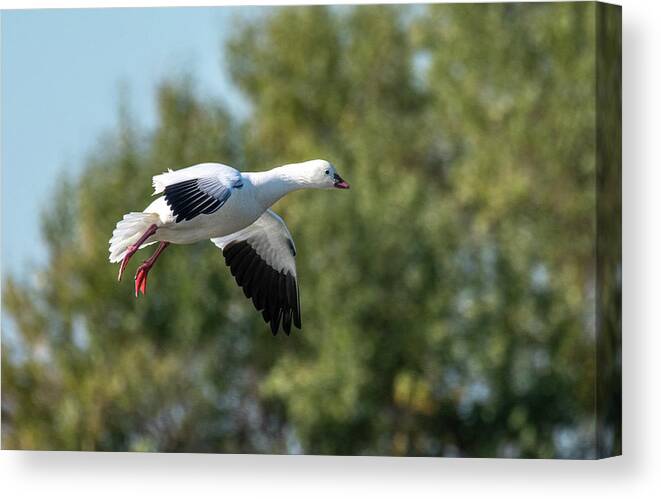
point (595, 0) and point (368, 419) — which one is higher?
point (595, 0)

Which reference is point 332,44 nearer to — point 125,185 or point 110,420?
point 125,185

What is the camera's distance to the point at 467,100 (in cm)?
1276

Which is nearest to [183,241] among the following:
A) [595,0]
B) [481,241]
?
[595,0]

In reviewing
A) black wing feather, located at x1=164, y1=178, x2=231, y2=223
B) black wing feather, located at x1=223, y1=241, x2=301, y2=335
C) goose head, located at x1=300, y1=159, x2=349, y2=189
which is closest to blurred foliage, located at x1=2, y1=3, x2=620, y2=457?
black wing feather, located at x1=223, y1=241, x2=301, y2=335

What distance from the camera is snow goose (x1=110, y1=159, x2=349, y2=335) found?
24.1 ft

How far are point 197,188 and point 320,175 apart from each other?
2.46 ft

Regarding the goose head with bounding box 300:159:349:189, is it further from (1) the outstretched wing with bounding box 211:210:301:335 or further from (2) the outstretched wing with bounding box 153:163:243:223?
(1) the outstretched wing with bounding box 211:210:301:335

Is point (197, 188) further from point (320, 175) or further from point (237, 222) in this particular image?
point (320, 175)

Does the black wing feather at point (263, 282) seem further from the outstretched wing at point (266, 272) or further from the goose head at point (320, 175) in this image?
the goose head at point (320, 175)

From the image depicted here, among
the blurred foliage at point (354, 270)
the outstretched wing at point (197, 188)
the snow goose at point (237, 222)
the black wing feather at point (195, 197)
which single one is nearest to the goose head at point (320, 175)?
the snow goose at point (237, 222)

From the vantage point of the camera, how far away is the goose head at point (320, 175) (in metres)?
7.84

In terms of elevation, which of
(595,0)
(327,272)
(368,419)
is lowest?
(368,419)

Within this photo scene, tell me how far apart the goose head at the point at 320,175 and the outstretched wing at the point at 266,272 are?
0.60 metres

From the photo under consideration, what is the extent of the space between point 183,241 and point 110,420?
16.6 ft
